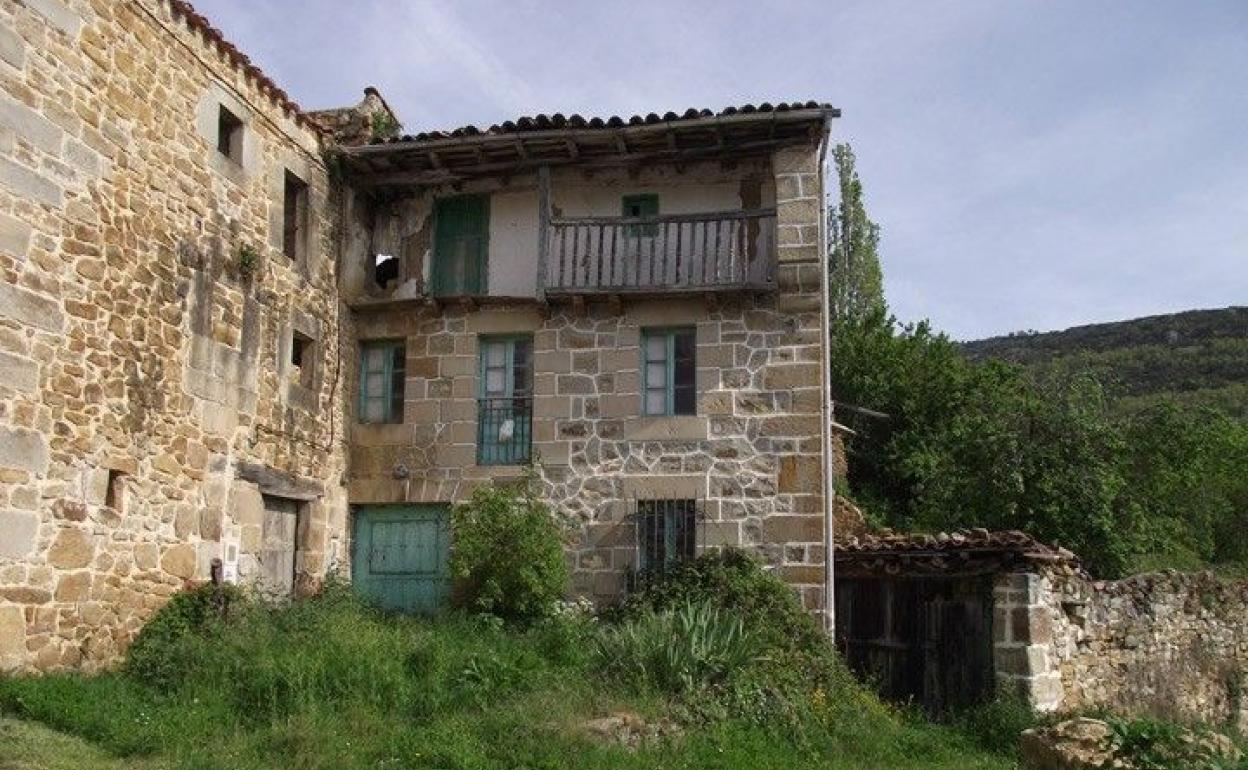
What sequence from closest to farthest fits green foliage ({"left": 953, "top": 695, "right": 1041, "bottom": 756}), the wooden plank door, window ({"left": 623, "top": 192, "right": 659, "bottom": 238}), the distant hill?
green foliage ({"left": 953, "top": 695, "right": 1041, "bottom": 756}), the wooden plank door, window ({"left": 623, "top": 192, "right": 659, "bottom": 238}), the distant hill

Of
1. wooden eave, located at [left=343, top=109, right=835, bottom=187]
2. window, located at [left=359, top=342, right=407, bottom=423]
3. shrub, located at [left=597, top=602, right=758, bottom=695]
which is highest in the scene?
wooden eave, located at [left=343, top=109, right=835, bottom=187]

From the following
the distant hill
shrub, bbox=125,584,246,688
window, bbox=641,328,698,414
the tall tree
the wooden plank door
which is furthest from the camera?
the distant hill

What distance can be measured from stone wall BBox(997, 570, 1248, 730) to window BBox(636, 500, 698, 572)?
11.4 feet

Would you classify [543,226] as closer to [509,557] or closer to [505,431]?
[505,431]

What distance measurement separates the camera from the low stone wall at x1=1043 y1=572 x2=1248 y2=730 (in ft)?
40.8

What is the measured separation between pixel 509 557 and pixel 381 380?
3.37m

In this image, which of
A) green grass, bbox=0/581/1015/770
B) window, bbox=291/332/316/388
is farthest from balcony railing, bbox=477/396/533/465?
green grass, bbox=0/581/1015/770

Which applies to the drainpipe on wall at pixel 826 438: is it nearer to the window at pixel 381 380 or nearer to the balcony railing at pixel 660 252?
the balcony railing at pixel 660 252

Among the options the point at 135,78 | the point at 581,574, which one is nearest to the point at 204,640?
the point at 581,574

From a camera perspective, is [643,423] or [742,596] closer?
[742,596]

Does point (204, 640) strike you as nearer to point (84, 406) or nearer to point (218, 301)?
point (84, 406)

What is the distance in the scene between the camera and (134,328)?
34.3ft

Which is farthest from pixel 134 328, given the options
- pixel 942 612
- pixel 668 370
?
pixel 942 612

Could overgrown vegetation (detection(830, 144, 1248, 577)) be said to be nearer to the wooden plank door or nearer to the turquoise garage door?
the turquoise garage door
